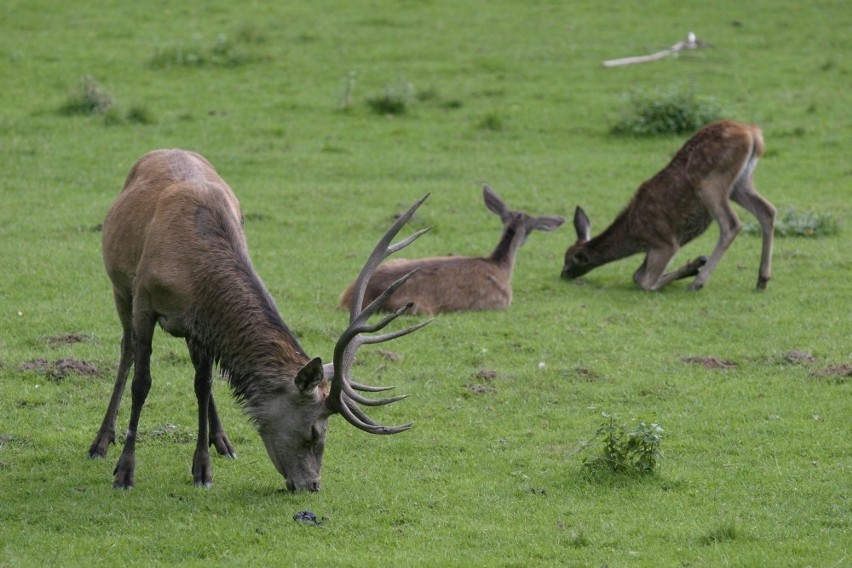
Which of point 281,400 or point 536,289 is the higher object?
point 281,400

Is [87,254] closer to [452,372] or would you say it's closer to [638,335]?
[452,372]

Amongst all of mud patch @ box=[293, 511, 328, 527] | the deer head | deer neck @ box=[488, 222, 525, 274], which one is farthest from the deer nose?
deer neck @ box=[488, 222, 525, 274]

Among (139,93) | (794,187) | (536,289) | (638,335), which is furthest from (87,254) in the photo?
(794,187)

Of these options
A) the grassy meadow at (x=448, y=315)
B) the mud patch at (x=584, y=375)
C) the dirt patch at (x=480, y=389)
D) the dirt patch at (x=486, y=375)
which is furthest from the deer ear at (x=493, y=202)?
the dirt patch at (x=480, y=389)

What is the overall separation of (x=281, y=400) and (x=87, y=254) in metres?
6.46

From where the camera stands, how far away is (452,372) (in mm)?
10273

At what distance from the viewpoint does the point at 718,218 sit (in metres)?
13.4

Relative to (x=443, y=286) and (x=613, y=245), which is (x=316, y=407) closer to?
(x=443, y=286)

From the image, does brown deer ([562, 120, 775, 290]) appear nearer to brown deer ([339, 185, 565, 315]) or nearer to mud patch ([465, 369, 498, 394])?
brown deer ([339, 185, 565, 315])

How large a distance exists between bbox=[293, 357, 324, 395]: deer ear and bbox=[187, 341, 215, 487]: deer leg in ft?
2.59

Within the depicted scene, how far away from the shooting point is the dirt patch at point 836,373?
398 inches

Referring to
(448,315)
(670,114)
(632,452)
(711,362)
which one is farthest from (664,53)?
(632,452)

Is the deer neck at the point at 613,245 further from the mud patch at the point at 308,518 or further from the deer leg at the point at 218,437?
the mud patch at the point at 308,518

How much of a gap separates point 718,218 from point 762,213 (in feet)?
1.89
